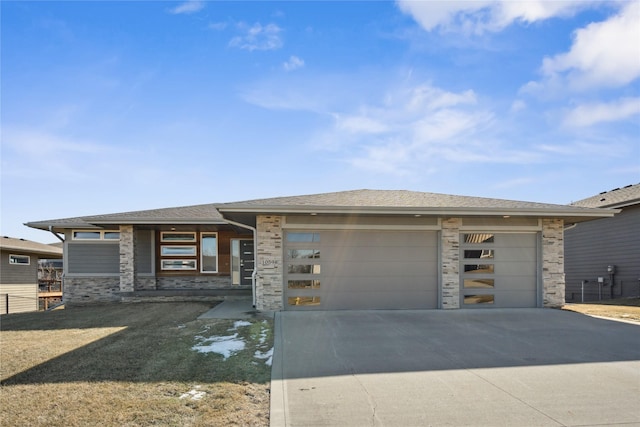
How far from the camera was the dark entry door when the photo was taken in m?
15.5

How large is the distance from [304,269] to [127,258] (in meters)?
7.07

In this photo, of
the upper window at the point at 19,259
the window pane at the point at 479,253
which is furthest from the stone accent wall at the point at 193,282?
the upper window at the point at 19,259

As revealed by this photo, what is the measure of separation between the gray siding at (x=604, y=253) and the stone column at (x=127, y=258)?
59.8 ft

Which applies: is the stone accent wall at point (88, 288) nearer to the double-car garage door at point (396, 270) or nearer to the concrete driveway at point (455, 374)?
the double-car garage door at point (396, 270)

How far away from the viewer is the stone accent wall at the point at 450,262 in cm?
1078

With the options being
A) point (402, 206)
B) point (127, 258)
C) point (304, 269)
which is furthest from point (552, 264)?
point (127, 258)

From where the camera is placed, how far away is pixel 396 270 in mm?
Result: 10812

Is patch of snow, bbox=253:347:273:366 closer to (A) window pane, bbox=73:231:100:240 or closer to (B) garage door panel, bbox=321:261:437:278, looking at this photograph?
(B) garage door panel, bbox=321:261:437:278

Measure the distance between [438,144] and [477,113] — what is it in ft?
5.26

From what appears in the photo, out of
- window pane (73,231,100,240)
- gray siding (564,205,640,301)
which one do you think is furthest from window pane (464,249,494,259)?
window pane (73,231,100,240)

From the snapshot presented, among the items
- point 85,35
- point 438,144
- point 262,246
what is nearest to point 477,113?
point 438,144

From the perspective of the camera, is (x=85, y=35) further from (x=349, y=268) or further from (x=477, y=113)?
(x=477, y=113)

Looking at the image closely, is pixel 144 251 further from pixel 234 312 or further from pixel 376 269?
pixel 376 269

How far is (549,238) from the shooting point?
36.5 feet
